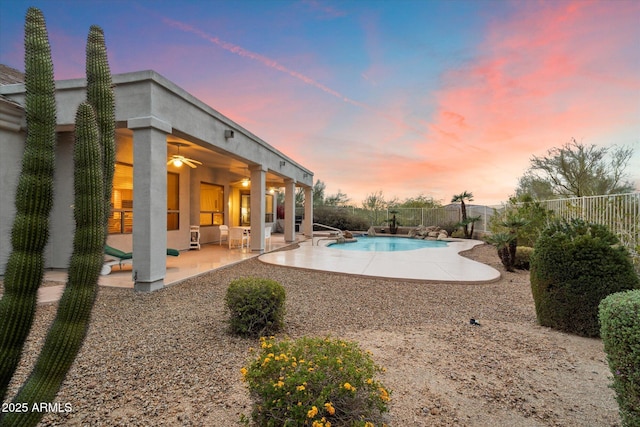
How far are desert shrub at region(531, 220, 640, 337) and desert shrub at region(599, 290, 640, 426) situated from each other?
2.33m

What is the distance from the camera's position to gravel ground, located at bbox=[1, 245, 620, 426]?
2221 millimetres

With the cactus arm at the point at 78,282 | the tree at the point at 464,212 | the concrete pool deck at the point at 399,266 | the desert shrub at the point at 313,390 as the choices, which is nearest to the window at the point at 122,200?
the concrete pool deck at the point at 399,266

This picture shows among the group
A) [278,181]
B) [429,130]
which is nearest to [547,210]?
[429,130]

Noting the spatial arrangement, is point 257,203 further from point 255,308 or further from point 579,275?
point 579,275

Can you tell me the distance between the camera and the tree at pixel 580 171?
15.0 meters

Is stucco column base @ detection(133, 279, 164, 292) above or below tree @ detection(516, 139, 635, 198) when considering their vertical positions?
below

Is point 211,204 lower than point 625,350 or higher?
higher

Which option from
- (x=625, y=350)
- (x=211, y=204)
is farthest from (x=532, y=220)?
(x=211, y=204)

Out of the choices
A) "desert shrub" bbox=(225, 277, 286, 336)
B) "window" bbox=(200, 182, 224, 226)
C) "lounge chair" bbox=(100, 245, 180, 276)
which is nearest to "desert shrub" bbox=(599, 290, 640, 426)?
"desert shrub" bbox=(225, 277, 286, 336)

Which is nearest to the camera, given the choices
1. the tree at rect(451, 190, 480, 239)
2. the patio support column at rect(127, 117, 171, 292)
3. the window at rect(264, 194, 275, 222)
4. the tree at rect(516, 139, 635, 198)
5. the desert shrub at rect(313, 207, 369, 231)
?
the patio support column at rect(127, 117, 171, 292)

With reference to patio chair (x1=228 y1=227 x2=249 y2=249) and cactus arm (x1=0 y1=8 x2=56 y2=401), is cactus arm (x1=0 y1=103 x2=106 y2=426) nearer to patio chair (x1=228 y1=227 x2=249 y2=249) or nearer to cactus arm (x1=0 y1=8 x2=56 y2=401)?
cactus arm (x1=0 y1=8 x2=56 y2=401)

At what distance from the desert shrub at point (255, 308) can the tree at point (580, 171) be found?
59.1 ft

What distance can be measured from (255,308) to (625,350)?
10.4ft

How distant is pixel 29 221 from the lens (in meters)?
1.62
